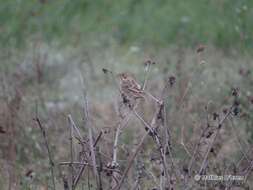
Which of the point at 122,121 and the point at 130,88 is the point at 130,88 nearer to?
the point at 130,88

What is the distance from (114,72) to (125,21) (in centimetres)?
161

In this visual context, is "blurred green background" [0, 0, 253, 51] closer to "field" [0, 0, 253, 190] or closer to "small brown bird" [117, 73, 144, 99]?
"field" [0, 0, 253, 190]

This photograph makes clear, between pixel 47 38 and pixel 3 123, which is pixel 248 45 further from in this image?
pixel 3 123

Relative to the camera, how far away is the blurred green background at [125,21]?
8.16 m

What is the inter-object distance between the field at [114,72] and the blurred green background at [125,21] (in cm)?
1

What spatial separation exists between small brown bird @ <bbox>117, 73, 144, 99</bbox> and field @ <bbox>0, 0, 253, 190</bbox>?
59 cm

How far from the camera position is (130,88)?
9.32 ft

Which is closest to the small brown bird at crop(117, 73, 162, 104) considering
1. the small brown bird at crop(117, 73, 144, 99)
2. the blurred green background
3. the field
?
the small brown bird at crop(117, 73, 144, 99)

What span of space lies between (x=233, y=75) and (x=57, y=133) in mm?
2102

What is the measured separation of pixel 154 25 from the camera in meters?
8.45

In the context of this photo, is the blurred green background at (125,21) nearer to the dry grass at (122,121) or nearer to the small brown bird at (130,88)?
the dry grass at (122,121)

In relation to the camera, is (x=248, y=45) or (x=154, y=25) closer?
(x=248, y=45)

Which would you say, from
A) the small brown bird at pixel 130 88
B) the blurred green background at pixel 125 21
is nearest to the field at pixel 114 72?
the blurred green background at pixel 125 21

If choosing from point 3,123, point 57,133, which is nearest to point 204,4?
point 57,133
